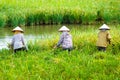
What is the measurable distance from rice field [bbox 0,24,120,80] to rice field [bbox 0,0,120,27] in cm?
947

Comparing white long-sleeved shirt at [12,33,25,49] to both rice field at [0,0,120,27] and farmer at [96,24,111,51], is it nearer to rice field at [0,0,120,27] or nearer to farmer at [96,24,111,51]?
farmer at [96,24,111,51]

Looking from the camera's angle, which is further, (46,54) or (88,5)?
(88,5)

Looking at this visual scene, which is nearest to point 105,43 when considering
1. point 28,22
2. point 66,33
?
point 66,33

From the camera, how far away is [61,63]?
1098 cm

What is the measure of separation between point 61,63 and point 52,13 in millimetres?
13095

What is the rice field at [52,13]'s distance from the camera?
906 inches

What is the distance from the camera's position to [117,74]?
10117 mm

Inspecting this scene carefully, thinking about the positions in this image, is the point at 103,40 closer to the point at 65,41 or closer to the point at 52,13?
the point at 65,41

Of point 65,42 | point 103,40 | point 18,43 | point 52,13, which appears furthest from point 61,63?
point 52,13

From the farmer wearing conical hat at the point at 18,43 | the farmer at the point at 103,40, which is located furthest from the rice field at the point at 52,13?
the farmer at the point at 103,40

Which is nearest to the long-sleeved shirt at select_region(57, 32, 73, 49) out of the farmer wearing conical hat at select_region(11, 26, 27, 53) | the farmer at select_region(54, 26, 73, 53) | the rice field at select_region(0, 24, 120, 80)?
the farmer at select_region(54, 26, 73, 53)

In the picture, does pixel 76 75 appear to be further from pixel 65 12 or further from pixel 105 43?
pixel 65 12

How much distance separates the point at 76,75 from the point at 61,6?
15.8m

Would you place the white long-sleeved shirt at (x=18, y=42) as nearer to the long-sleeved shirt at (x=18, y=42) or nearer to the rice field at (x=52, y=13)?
the long-sleeved shirt at (x=18, y=42)
